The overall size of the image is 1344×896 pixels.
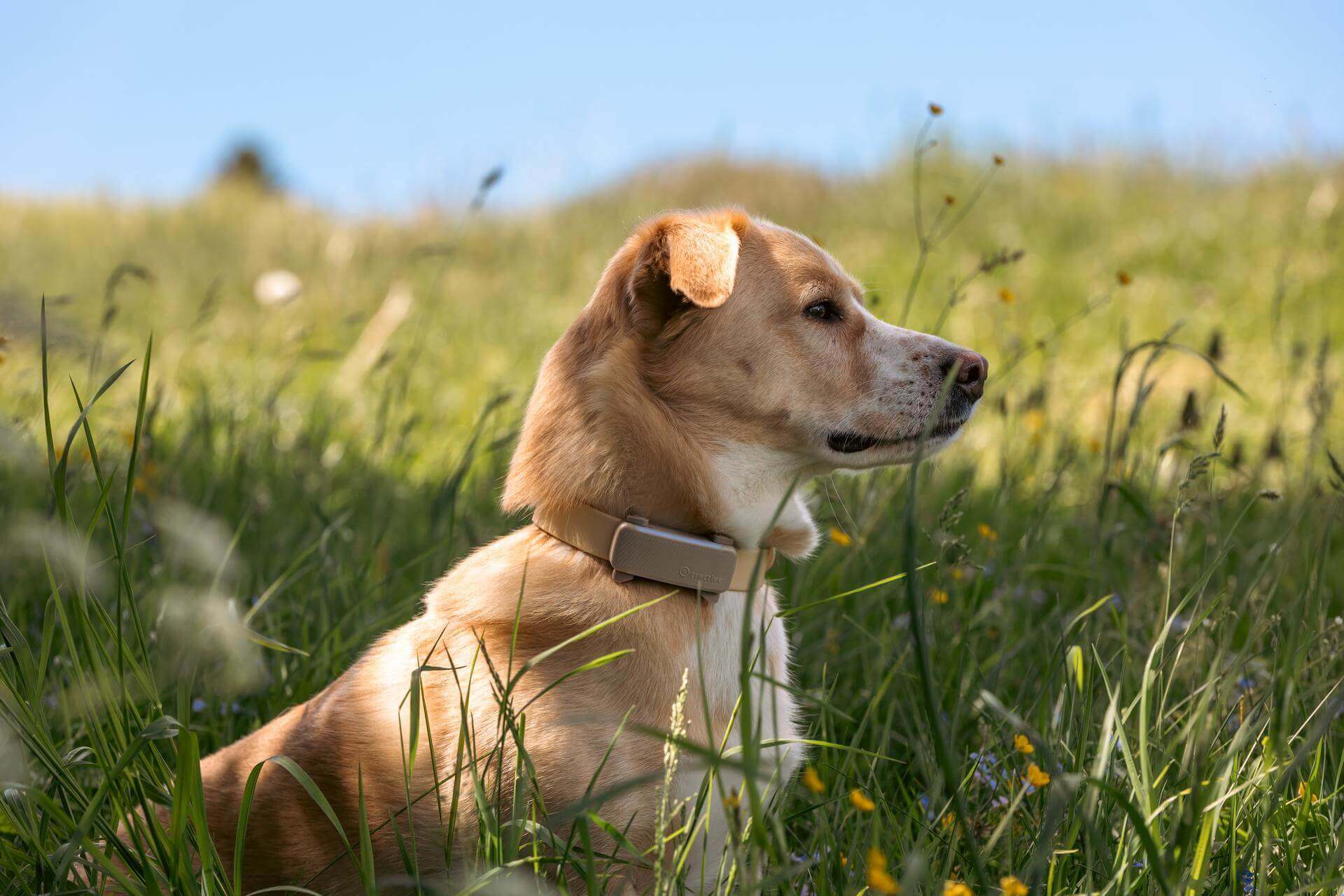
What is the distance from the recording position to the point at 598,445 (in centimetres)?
226

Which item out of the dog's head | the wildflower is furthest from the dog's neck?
the wildflower

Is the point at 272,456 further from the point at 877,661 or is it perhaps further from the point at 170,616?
the point at 877,661

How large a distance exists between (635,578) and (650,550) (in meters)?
0.07

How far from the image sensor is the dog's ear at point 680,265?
90.4 inches

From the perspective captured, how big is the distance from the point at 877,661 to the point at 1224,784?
109 cm

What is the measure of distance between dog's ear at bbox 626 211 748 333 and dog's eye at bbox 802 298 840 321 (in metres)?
0.21

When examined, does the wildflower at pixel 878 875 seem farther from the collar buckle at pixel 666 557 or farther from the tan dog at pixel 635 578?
the collar buckle at pixel 666 557

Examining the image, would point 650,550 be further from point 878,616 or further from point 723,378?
point 878,616

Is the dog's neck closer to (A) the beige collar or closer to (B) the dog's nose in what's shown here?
(A) the beige collar

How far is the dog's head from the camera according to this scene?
7.57 feet

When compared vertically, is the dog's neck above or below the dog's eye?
below

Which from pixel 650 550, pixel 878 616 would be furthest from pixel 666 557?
pixel 878 616

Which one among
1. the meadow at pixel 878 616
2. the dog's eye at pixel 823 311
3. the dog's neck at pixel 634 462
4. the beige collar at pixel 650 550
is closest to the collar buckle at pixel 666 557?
the beige collar at pixel 650 550

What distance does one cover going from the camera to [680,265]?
2309 mm
